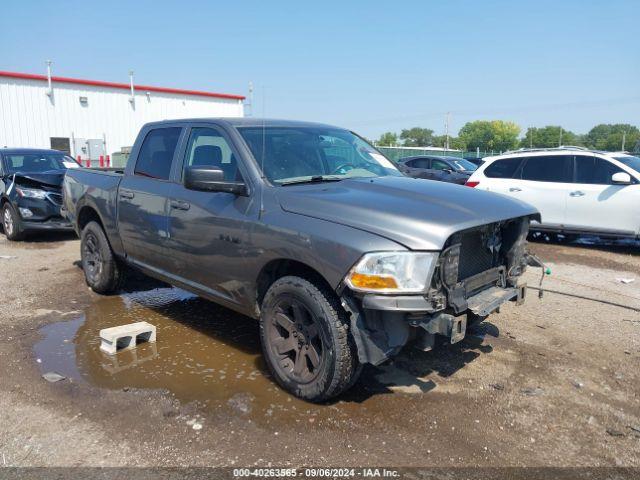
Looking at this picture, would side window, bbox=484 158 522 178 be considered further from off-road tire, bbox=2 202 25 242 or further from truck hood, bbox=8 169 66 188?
off-road tire, bbox=2 202 25 242

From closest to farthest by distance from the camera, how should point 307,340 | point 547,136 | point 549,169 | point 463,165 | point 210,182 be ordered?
point 307,340 → point 210,182 → point 549,169 → point 463,165 → point 547,136

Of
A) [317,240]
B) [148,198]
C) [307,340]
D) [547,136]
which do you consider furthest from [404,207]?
[547,136]

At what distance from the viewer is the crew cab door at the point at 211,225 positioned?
3887 mm

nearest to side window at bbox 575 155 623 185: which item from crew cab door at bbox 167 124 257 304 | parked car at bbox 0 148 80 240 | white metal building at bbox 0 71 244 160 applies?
crew cab door at bbox 167 124 257 304

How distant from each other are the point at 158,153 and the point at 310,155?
161 cm

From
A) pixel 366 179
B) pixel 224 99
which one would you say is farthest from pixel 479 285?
pixel 224 99

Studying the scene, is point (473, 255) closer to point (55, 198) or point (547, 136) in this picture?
point (55, 198)

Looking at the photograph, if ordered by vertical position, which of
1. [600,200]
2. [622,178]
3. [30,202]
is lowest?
[30,202]

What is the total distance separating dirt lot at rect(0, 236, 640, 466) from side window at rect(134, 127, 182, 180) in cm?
152

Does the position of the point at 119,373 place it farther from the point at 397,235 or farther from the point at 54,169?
the point at 54,169

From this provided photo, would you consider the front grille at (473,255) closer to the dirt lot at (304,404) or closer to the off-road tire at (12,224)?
the dirt lot at (304,404)

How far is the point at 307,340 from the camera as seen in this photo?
11.6ft

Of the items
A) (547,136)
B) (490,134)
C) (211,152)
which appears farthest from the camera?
(490,134)

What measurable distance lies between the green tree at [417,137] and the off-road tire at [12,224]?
Answer: 124 m
